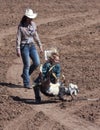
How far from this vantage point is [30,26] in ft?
42.5

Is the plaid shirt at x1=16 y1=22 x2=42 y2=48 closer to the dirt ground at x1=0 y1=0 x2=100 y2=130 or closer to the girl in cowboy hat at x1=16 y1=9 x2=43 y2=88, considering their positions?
the girl in cowboy hat at x1=16 y1=9 x2=43 y2=88

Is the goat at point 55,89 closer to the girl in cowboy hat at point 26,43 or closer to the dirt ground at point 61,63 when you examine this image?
the dirt ground at point 61,63

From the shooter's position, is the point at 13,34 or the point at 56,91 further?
the point at 13,34

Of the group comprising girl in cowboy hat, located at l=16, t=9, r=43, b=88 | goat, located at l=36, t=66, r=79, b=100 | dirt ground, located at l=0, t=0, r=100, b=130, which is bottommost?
dirt ground, located at l=0, t=0, r=100, b=130

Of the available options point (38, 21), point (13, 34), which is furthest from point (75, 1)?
point (13, 34)

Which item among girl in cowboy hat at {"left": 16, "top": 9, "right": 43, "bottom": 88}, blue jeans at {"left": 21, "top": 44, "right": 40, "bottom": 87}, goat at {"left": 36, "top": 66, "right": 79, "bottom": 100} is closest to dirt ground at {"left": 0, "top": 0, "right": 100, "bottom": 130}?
goat at {"left": 36, "top": 66, "right": 79, "bottom": 100}

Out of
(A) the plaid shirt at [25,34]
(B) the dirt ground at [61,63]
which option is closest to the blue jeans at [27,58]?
(A) the plaid shirt at [25,34]

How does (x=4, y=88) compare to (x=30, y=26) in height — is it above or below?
below

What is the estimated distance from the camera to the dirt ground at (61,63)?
1132 centimetres

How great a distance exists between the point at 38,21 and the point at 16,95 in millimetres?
8260

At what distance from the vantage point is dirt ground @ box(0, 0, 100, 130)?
37.1 feet

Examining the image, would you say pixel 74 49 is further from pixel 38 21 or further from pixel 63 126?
pixel 63 126

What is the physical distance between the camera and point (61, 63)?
1518 cm

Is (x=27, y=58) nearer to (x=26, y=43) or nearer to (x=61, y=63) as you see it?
(x=26, y=43)
